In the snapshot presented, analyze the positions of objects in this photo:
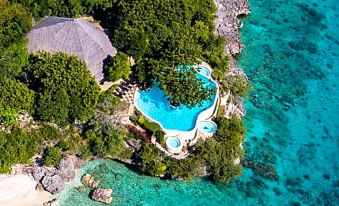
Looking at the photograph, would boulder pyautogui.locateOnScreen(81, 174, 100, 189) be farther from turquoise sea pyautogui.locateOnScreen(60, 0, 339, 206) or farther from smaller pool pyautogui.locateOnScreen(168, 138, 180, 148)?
smaller pool pyautogui.locateOnScreen(168, 138, 180, 148)

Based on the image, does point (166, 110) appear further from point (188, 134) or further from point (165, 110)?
point (188, 134)

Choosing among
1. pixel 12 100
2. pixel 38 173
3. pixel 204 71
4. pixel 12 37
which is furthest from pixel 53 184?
pixel 204 71

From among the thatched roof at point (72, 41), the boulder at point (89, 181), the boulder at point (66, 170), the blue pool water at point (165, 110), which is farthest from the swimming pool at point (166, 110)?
the boulder at point (66, 170)

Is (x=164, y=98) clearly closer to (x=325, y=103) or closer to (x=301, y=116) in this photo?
(x=301, y=116)

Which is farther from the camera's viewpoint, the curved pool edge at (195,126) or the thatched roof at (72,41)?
the thatched roof at (72,41)

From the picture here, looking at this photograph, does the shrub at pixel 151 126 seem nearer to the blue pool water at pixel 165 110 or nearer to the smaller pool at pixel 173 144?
the blue pool water at pixel 165 110
